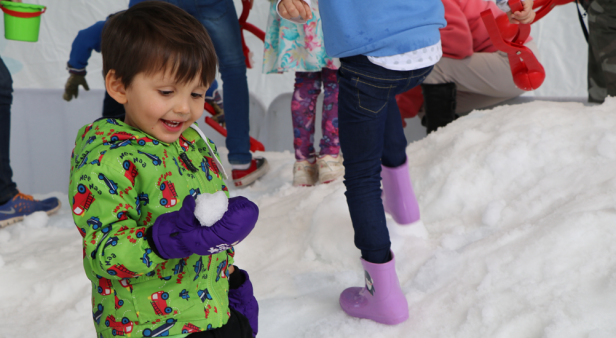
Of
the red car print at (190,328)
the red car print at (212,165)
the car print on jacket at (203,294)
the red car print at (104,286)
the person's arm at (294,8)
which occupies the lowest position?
the red car print at (190,328)

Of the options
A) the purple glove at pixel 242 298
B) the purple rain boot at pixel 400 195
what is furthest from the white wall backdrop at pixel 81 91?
the purple glove at pixel 242 298

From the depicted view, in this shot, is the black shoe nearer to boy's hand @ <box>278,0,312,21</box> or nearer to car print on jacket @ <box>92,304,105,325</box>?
boy's hand @ <box>278,0,312,21</box>

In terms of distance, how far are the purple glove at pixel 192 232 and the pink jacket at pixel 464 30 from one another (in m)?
1.62

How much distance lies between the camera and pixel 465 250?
3.49ft

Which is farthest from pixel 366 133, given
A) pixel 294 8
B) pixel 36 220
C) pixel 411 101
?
pixel 411 101

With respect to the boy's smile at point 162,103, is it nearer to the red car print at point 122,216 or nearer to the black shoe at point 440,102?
the red car print at point 122,216

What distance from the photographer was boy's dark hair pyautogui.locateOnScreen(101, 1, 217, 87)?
0.62 metres

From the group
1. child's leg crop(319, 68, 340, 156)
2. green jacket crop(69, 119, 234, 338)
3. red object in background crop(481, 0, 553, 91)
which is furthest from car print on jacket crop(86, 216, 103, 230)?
child's leg crop(319, 68, 340, 156)

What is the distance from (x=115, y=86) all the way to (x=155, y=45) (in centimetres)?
9

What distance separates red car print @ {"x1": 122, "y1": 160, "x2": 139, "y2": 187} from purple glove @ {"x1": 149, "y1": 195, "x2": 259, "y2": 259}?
75 millimetres

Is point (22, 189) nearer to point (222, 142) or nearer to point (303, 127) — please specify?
point (222, 142)

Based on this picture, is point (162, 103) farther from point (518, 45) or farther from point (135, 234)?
point (518, 45)

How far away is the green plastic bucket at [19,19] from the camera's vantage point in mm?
1709

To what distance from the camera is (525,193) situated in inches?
46.5
